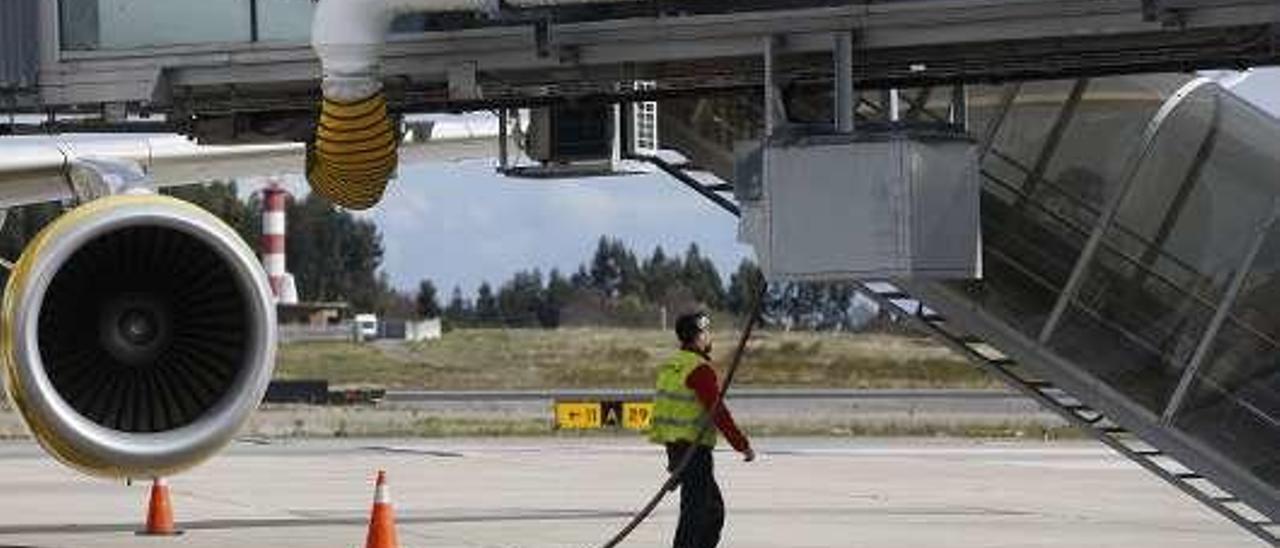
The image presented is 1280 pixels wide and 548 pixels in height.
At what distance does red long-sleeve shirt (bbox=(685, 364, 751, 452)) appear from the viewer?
1504 centimetres

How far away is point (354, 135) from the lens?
12.0 meters

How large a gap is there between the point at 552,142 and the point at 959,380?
76.0 meters

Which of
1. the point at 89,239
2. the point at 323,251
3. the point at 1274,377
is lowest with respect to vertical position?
the point at 323,251

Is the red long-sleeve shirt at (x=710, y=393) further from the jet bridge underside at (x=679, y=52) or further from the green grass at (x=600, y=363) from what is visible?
the green grass at (x=600, y=363)

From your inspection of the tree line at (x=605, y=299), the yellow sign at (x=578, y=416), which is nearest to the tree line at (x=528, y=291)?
the tree line at (x=605, y=299)

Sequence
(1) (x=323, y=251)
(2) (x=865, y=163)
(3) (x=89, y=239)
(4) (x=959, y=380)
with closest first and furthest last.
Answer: (2) (x=865, y=163) → (3) (x=89, y=239) → (4) (x=959, y=380) → (1) (x=323, y=251)

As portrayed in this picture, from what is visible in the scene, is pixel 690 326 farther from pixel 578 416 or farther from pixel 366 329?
pixel 366 329

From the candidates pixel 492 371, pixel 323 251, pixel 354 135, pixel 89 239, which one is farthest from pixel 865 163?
pixel 323 251

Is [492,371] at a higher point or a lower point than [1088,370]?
lower

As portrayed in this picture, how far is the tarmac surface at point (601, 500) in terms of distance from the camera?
67.0 ft

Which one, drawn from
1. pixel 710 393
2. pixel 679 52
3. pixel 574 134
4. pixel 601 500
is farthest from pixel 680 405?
pixel 601 500

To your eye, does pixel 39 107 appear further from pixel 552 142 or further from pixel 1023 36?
pixel 1023 36

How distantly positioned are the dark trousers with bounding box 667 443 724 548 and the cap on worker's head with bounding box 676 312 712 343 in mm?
638

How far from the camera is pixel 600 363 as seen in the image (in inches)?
3821
